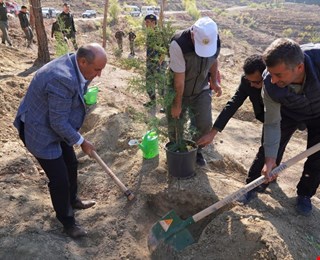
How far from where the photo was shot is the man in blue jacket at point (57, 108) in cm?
241

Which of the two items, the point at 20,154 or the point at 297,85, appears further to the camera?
the point at 20,154

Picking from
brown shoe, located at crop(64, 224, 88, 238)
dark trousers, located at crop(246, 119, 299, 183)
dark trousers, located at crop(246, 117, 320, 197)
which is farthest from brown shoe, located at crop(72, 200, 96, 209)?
dark trousers, located at crop(246, 117, 320, 197)

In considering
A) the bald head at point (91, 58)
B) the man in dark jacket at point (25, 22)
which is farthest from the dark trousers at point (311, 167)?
the man in dark jacket at point (25, 22)

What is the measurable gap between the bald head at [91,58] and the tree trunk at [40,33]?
21.4 feet

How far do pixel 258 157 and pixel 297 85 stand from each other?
43.0 inches

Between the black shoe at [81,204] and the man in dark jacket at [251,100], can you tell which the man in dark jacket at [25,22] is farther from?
the man in dark jacket at [251,100]

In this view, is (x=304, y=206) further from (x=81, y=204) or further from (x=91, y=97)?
(x=91, y=97)

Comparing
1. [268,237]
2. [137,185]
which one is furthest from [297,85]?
[137,185]

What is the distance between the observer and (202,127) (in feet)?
12.2

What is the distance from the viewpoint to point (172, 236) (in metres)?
3.13

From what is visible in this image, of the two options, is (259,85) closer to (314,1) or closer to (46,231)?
(46,231)

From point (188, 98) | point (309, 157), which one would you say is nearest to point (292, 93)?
point (309, 157)

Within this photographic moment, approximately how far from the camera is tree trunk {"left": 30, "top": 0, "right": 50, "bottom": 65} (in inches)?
318

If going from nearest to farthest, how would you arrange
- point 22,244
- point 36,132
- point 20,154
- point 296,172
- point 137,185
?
1. point 36,132
2. point 22,244
3. point 137,185
4. point 20,154
5. point 296,172
